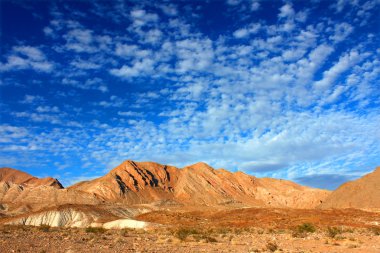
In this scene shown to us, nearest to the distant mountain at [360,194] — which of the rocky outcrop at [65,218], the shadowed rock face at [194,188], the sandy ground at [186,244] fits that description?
the shadowed rock face at [194,188]

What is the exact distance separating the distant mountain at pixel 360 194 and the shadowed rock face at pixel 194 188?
22269mm

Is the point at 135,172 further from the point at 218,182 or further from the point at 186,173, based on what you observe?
the point at 218,182

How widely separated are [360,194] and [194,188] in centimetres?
5491

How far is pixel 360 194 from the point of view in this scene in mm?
87000

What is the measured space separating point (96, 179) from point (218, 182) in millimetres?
43293

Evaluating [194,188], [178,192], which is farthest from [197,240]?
[178,192]

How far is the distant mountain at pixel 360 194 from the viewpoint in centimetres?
8281

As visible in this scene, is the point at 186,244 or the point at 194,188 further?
the point at 194,188

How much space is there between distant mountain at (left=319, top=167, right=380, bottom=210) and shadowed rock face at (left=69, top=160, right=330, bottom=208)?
2227 centimetres

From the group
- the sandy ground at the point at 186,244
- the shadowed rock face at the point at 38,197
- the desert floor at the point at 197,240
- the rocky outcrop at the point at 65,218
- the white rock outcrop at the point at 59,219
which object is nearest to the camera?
the sandy ground at the point at 186,244

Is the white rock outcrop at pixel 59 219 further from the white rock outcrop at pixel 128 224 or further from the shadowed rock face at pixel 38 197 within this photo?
the shadowed rock face at pixel 38 197

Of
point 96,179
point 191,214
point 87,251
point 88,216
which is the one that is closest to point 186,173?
point 96,179

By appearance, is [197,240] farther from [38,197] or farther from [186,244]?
[38,197]

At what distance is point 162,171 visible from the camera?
141750mm
